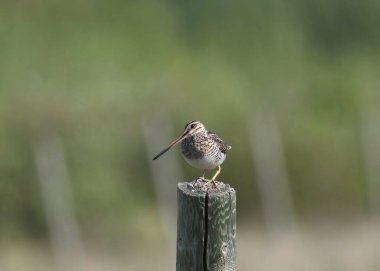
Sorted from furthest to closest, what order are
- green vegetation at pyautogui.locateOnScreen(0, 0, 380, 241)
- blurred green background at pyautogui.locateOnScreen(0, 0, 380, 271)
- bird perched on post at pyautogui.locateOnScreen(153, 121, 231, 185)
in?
1. green vegetation at pyautogui.locateOnScreen(0, 0, 380, 241)
2. blurred green background at pyautogui.locateOnScreen(0, 0, 380, 271)
3. bird perched on post at pyautogui.locateOnScreen(153, 121, 231, 185)

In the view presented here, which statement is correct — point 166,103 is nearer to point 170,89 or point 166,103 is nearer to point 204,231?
point 170,89

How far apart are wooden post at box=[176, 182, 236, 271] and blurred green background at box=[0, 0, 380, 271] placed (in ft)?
34.3

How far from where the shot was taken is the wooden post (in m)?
6.98

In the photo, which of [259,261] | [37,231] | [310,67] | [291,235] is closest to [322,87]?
[310,67]

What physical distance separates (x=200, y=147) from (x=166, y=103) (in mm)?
10969

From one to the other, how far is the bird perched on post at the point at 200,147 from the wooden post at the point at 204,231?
2.67 m

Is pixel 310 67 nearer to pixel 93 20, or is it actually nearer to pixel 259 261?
pixel 93 20

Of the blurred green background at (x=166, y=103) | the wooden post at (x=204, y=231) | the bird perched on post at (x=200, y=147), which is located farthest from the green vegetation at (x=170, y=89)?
Result: the wooden post at (x=204, y=231)

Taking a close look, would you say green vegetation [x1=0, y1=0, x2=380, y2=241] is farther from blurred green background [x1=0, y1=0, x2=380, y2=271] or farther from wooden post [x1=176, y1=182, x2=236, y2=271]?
wooden post [x1=176, y1=182, x2=236, y2=271]

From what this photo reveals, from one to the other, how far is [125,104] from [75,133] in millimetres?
1508

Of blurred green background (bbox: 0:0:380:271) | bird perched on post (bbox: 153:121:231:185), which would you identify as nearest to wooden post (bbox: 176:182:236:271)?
bird perched on post (bbox: 153:121:231:185)

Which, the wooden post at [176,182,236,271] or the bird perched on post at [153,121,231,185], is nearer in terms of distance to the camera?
the wooden post at [176,182,236,271]

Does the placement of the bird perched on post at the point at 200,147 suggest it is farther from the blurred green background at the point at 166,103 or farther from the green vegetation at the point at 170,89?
the green vegetation at the point at 170,89

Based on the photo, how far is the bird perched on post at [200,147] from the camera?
9758 mm
